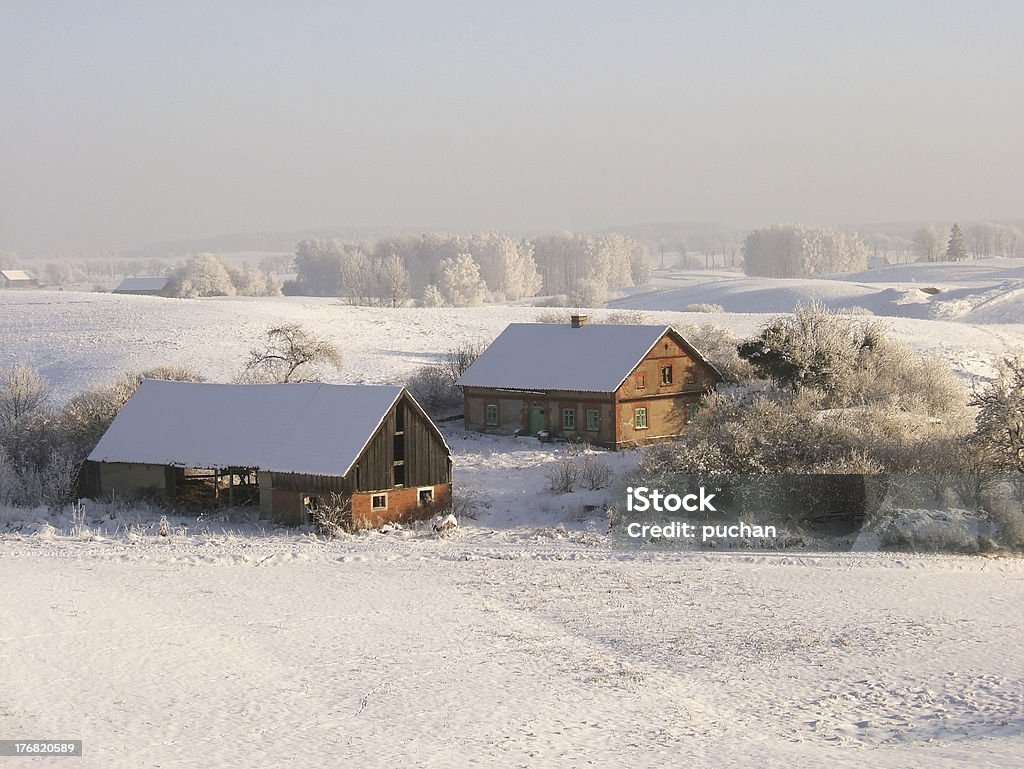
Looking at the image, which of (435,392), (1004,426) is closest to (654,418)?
(435,392)

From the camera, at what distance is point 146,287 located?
150m

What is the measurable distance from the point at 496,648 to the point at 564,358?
27894mm

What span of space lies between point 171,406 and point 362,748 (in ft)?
85.3

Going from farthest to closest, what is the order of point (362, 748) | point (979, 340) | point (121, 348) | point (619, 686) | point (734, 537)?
point (979, 340)
point (121, 348)
point (734, 537)
point (619, 686)
point (362, 748)

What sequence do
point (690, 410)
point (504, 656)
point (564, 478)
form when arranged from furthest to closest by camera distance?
point (690, 410) → point (564, 478) → point (504, 656)

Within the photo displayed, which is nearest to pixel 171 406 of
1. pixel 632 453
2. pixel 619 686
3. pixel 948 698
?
pixel 632 453

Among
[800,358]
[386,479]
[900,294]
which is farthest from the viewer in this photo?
[900,294]

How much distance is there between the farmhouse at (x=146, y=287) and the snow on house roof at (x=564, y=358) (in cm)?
9986

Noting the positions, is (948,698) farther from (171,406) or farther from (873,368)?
(873,368)

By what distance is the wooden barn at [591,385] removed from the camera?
48969 millimetres

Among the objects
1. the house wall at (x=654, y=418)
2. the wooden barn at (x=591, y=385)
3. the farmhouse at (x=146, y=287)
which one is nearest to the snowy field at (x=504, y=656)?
the house wall at (x=654, y=418)

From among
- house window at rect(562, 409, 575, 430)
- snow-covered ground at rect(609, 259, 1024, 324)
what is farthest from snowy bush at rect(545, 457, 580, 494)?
snow-covered ground at rect(609, 259, 1024, 324)

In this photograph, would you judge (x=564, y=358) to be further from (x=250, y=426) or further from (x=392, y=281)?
(x=392, y=281)

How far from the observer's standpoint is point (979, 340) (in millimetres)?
79562
